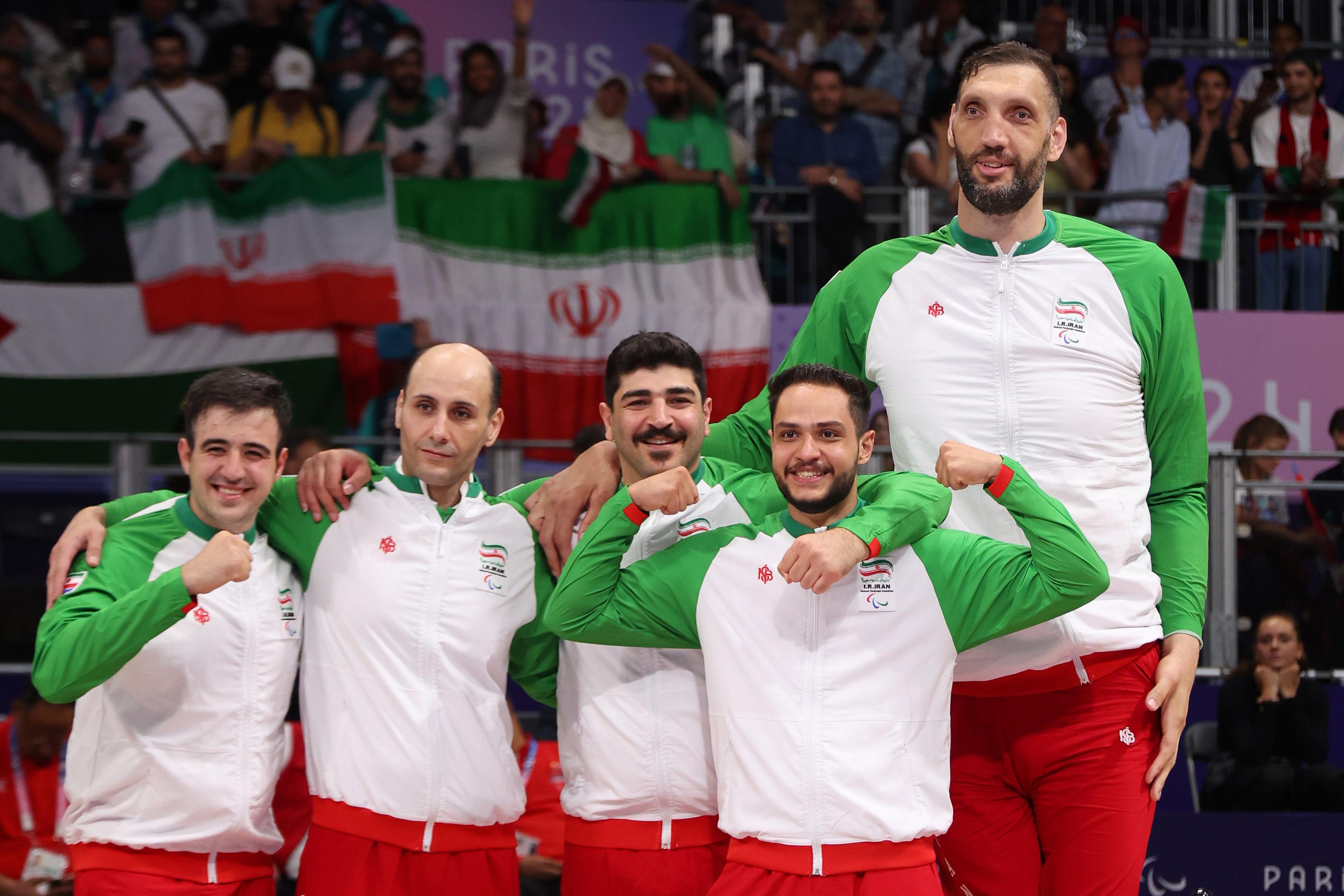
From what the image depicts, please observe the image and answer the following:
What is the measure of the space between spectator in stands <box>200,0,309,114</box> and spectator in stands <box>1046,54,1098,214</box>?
17.0ft

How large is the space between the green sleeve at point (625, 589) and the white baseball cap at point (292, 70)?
21.5ft

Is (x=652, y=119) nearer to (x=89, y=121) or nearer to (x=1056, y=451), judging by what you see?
(x=89, y=121)

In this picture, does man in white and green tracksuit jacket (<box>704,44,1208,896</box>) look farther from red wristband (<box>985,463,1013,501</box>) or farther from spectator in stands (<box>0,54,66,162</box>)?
spectator in stands (<box>0,54,66,162</box>)

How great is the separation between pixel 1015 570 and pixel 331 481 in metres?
1.98

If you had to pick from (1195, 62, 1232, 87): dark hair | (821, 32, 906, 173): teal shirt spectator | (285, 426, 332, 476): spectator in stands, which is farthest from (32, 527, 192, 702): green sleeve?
(1195, 62, 1232, 87): dark hair

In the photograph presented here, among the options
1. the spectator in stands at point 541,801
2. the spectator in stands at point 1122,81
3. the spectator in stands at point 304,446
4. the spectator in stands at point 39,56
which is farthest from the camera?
the spectator in stands at point 1122,81

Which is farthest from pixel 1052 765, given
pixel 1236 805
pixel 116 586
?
pixel 1236 805

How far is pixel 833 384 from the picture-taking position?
3.66 metres

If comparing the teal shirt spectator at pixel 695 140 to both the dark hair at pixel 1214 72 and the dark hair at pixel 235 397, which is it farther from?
the dark hair at pixel 235 397

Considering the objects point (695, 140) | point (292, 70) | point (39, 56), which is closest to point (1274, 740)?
point (695, 140)

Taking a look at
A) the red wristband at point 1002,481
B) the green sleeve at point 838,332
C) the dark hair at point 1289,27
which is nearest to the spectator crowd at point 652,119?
the dark hair at point 1289,27

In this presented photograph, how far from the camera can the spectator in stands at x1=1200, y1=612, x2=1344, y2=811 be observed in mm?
6383

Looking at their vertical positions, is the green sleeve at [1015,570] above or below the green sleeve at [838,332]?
below

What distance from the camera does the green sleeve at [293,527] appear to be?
4.23 metres
